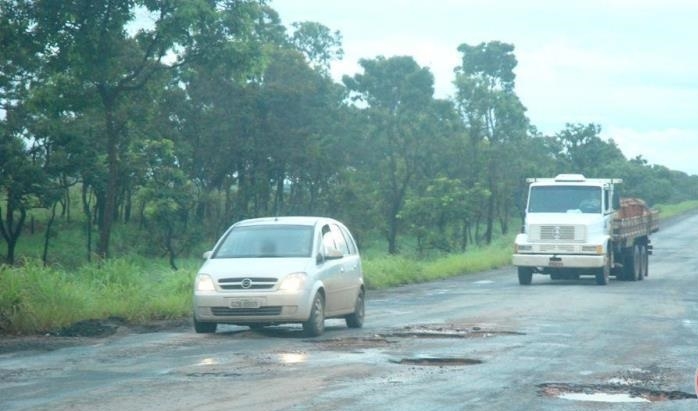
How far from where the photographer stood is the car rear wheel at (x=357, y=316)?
19.2 meters

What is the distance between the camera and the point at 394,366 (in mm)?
13516

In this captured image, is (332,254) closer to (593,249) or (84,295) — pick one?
(84,295)

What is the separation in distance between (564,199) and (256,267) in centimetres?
1788

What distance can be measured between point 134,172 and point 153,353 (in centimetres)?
3538

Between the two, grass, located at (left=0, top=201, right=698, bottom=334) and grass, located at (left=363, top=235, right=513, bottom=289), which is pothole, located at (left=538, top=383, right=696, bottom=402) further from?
grass, located at (left=363, top=235, right=513, bottom=289)

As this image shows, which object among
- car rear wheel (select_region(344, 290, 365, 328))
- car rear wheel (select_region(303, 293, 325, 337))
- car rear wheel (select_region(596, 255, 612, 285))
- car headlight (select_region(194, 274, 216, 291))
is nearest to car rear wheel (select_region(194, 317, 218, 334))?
car headlight (select_region(194, 274, 216, 291))

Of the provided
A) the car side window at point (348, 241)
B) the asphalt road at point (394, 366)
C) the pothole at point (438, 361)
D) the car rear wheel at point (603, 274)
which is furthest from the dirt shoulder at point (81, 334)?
the car rear wheel at point (603, 274)

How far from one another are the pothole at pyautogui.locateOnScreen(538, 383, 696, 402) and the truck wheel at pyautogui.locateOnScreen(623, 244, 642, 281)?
24.6 meters

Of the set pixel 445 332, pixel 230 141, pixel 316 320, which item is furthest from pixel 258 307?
pixel 230 141

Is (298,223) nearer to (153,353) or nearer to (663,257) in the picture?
(153,353)

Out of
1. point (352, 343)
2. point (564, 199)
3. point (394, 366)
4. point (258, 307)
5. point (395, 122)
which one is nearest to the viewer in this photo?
point (394, 366)

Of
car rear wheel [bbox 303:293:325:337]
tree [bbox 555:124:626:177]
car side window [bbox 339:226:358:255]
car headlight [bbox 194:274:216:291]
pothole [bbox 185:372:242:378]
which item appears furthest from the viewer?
tree [bbox 555:124:626:177]

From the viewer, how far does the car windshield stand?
1817 cm

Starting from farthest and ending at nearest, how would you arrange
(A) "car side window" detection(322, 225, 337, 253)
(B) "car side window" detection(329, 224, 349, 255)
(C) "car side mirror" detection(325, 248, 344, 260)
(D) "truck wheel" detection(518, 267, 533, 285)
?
(D) "truck wheel" detection(518, 267, 533, 285)
(B) "car side window" detection(329, 224, 349, 255)
(A) "car side window" detection(322, 225, 337, 253)
(C) "car side mirror" detection(325, 248, 344, 260)
